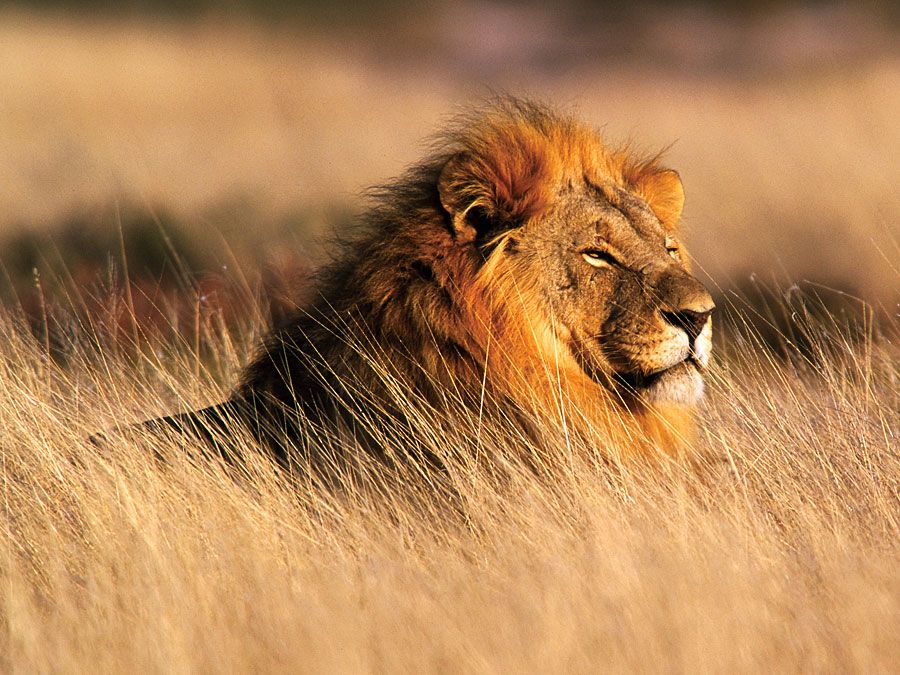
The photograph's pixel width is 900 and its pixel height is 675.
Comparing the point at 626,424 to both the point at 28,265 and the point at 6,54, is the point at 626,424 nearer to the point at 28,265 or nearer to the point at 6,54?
the point at 28,265

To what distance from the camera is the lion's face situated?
4621 mm

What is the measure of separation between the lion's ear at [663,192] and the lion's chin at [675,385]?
0.84 meters

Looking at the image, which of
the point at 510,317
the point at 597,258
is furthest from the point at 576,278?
the point at 510,317

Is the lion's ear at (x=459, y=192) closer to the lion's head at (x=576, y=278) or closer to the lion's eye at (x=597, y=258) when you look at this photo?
the lion's head at (x=576, y=278)

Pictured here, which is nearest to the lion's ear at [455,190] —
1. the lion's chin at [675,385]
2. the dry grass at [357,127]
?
the lion's chin at [675,385]

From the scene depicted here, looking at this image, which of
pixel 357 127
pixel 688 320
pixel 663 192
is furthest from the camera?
pixel 357 127

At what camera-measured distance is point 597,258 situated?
480 centimetres

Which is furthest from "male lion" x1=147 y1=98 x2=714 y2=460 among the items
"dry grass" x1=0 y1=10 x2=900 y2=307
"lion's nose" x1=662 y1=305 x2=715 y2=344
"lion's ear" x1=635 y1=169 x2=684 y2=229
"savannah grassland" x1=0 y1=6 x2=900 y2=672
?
"dry grass" x1=0 y1=10 x2=900 y2=307

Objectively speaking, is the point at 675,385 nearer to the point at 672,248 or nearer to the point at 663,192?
the point at 672,248

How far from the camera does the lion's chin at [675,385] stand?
4.68m

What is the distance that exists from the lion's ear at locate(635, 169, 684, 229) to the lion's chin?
2.74 ft

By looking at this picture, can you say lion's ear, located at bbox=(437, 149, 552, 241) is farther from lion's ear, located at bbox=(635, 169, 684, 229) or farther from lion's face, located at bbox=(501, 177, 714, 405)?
lion's ear, located at bbox=(635, 169, 684, 229)

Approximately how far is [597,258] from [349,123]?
22470mm

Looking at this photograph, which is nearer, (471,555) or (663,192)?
(471,555)
